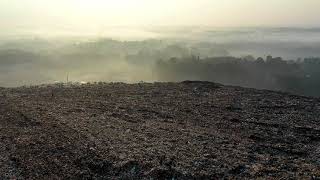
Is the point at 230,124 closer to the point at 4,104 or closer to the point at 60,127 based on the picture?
the point at 60,127

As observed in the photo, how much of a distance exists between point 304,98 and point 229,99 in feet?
17.3

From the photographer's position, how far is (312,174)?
20297 millimetres

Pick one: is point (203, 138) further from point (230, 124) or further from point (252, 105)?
point (252, 105)

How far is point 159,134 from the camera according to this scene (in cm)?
2698

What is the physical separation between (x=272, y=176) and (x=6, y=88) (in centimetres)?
2910

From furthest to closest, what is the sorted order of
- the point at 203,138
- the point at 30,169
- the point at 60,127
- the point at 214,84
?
the point at 214,84, the point at 60,127, the point at 203,138, the point at 30,169

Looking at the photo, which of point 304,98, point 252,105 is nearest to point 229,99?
point 252,105

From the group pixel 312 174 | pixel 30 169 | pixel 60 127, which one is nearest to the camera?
pixel 312 174

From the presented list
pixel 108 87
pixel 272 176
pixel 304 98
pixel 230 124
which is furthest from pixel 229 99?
pixel 272 176

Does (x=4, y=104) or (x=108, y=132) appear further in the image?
(x=4, y=104)

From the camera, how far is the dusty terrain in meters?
21.6

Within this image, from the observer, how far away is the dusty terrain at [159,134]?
21.6m

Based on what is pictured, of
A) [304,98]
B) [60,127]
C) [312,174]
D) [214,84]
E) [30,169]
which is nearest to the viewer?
[312,174]

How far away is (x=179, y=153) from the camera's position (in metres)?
23.3
